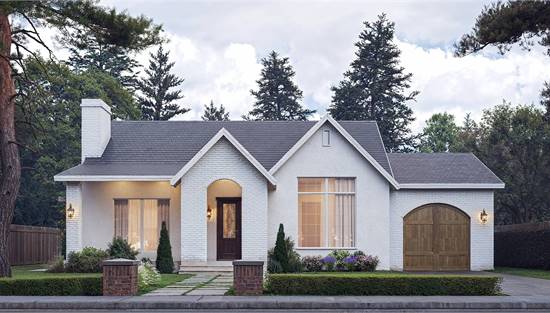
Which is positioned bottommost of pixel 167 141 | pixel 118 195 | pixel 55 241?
pixel 55 241

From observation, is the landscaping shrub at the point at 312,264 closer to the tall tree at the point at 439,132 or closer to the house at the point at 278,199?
the house at the point at 278,199

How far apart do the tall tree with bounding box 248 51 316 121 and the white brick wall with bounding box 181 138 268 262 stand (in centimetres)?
3850

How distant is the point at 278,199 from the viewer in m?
30.1

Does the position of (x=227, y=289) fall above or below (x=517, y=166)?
below

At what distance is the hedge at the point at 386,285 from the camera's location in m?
19.7

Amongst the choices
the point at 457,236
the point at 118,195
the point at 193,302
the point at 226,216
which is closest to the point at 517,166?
the point at 457,236

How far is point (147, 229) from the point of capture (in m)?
31.1

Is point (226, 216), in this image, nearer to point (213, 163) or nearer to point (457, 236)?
point (213, 163)

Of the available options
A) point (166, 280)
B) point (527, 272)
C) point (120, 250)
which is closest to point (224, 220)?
point (120, 250)

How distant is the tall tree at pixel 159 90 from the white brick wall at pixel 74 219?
42.7m

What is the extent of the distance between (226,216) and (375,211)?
5707mm

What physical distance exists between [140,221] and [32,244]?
8.09 metres

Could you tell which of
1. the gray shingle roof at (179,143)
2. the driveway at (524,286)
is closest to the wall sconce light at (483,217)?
the driveway at (524,286)

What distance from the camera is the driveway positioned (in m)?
20.3
